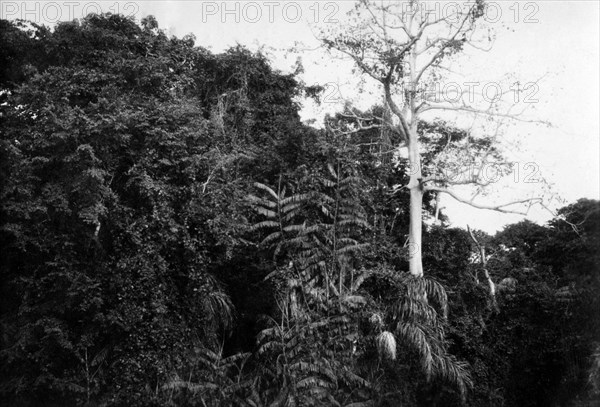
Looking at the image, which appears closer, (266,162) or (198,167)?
(198,167)

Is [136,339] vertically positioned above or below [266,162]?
below

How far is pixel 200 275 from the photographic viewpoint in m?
10.9

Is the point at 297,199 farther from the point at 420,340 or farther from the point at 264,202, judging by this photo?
the point at 420,340

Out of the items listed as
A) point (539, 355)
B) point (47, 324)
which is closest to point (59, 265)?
point (47, 324)

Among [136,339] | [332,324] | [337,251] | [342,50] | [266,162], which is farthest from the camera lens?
A: [342,50]

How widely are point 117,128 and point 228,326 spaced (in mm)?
4434

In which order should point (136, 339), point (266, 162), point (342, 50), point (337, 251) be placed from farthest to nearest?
point (342, 50), point (266, 162), point (337, 251), point (136, 339)

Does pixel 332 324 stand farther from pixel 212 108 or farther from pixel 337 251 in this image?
pixel 212 108

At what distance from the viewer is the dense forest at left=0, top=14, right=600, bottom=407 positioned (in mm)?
10625

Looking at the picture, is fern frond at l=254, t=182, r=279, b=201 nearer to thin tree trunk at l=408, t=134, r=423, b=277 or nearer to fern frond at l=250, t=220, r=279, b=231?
fern frond at l=250, t=220, r=279, b=231

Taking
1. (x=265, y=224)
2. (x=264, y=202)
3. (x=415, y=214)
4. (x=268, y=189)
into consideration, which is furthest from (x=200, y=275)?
(x=415, y=214)

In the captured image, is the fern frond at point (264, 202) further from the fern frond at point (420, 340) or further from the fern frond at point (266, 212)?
the fern frond at point (420, 340)

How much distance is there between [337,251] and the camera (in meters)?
12.1

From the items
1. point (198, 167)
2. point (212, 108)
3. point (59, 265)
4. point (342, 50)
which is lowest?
point (59, 265)
